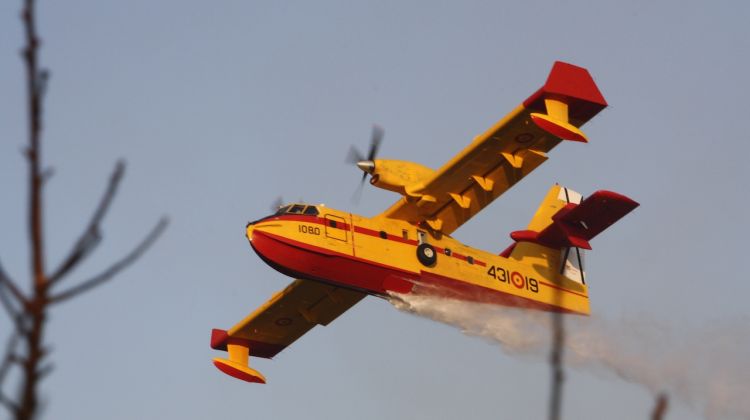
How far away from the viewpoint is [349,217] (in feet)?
79.4

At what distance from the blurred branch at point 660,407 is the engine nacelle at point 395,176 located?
22.1 m

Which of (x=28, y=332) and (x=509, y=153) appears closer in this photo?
(x=28, y=332)

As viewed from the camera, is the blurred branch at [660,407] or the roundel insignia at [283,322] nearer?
the blurred branch at [660,407]

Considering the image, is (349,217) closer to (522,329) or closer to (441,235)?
(441,235)

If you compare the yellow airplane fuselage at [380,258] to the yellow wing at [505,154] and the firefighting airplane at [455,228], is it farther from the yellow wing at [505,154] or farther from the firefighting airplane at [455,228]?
the yellow wing at [505,154]

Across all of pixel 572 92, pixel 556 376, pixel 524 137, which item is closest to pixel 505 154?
pixel 524 137

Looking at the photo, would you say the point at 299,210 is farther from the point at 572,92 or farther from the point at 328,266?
the point at 572,92

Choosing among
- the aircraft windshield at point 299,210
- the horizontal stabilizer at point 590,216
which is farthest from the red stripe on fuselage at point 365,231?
the horizontal stabilizer at point 590,216

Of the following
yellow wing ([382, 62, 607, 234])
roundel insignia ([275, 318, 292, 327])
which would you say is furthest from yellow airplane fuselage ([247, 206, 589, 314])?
roundel insignia ([275, 318, 292, 327])

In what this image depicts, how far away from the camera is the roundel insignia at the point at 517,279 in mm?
25734

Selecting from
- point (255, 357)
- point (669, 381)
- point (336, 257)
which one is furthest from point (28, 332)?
point (255, 357)

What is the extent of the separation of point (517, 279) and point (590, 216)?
88.8 inches

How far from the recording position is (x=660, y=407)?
241cm

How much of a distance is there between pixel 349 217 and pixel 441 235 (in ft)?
7.64
